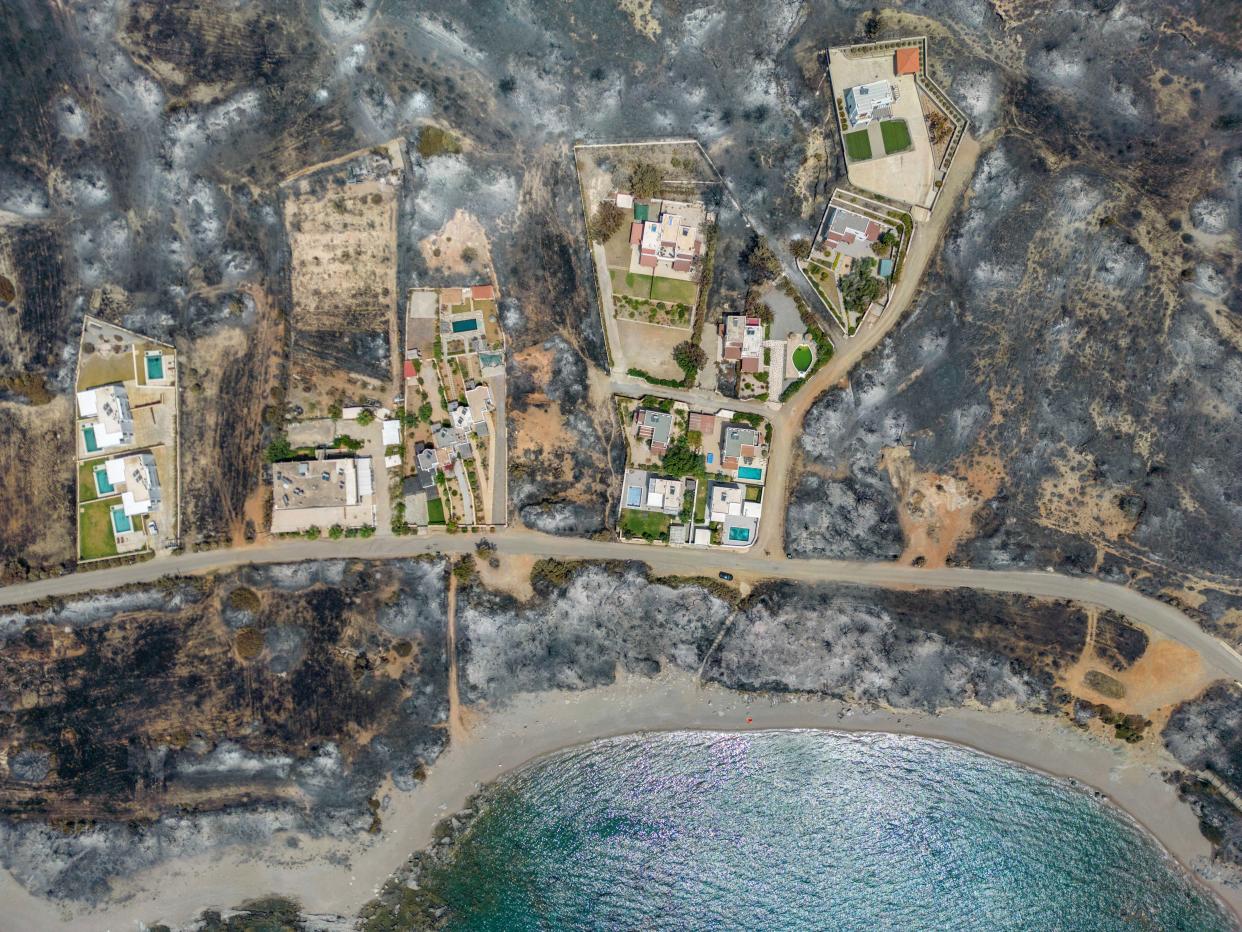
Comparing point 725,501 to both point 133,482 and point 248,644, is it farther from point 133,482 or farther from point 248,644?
point 133,482

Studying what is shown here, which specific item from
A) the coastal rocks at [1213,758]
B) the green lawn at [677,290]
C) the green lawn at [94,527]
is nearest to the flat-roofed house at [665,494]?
the green lawn at [677,290]

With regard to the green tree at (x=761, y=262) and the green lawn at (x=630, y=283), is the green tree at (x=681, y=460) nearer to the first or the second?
the green lawn at (x=630, y=283)

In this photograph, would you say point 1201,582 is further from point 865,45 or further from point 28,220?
point 28,220

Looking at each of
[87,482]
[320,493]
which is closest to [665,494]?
[320,493]

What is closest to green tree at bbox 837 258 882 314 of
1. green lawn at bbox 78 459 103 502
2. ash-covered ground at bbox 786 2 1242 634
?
ash-covered ground at bbox 786 2 1242 634

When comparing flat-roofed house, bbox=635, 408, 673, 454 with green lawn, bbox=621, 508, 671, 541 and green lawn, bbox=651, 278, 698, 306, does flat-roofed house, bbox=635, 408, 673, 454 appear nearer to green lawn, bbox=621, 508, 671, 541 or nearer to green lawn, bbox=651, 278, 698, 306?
green lawn, bbox=621, 508, 671, 541

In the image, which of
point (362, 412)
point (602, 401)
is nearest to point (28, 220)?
point (362, 412)
